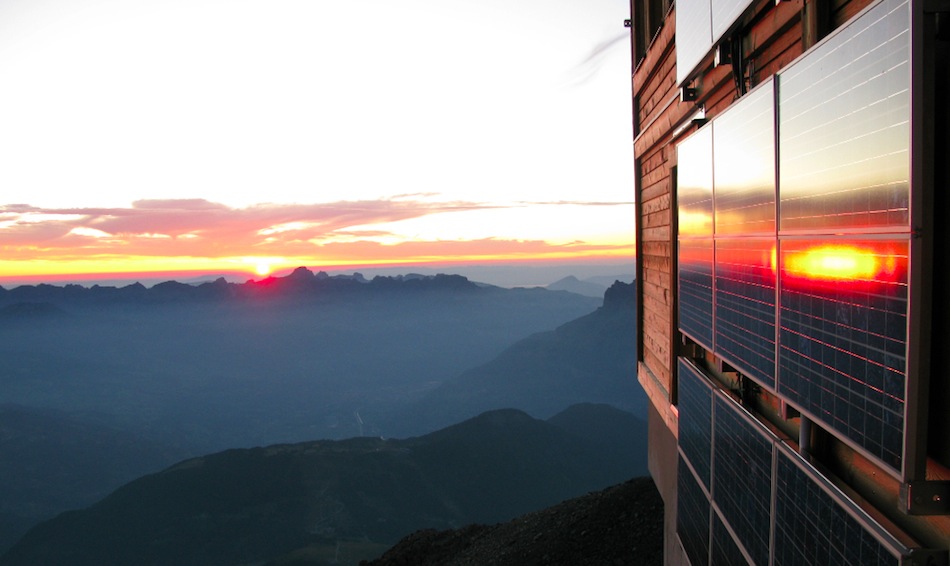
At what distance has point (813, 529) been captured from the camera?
272cm

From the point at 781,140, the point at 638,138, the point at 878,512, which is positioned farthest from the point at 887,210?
the point at 638,138

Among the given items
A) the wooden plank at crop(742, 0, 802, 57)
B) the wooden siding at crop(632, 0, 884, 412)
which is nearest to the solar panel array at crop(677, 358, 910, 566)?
the wooden siding at crop(632, 0, 884, 412)

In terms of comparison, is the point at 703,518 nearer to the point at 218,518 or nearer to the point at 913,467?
the point at 913,467

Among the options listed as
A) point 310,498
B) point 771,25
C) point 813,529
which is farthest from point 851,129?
point 310,498

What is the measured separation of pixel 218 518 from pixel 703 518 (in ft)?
410

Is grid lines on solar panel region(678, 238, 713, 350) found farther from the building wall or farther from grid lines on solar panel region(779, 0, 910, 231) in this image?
grid lines on solar panel region(779, 0, 910, 231)

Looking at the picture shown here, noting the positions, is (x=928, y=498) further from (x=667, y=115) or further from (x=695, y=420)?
(x=667, y=115)

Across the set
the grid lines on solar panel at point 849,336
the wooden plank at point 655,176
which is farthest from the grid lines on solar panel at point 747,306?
the wooden plank at point 655,176

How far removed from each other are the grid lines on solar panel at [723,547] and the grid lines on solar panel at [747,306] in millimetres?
1233

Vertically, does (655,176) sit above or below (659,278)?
above

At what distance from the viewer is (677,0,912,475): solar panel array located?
6.70 feet

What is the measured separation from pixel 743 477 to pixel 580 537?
644 inches

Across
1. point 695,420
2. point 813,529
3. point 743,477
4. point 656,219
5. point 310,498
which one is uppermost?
point 656,219

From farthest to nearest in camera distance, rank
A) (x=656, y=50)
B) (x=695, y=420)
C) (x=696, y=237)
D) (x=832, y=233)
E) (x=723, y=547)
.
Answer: (x=656, y=50)
(x=695, y=420)
(x=696, y=237)
(x=723, y=547)
(x=832, y=233)
